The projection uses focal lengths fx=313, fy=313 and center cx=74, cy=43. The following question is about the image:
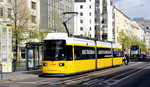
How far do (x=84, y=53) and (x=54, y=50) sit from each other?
399cm

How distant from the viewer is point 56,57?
22.3 meters

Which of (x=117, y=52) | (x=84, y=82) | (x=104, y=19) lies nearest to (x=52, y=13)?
(x=117, y=52)

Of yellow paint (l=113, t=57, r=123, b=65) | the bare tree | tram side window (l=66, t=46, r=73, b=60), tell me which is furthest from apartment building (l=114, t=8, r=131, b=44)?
tram side window (l=66, t=46, r=73, b=60)

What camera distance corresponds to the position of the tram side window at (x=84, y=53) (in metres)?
23.9

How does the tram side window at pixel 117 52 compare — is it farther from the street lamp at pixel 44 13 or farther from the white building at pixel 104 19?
the white building at pixel 104 19

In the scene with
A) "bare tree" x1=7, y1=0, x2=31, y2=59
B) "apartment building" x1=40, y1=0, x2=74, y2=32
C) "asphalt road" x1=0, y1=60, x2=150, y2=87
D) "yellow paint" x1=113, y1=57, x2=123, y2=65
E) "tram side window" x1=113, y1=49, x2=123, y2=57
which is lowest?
"asphalt road" x1=0, y1=60, x2=150, y2=87

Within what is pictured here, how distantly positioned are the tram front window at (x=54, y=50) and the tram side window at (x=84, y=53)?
1.50m

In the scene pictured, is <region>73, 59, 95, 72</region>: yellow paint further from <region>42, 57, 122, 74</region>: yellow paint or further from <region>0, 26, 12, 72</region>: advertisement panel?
<region>0, 26, 12, 72</region>: advertisement panel

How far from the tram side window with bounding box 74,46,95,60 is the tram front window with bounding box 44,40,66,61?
1.50 m

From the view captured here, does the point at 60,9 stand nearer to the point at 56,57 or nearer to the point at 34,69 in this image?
the point at 34,69

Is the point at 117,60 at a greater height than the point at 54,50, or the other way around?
the point at 54,50

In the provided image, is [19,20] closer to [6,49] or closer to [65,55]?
[6,49]

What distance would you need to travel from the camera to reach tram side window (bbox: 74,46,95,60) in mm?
23938

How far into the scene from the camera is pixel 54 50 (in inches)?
881
